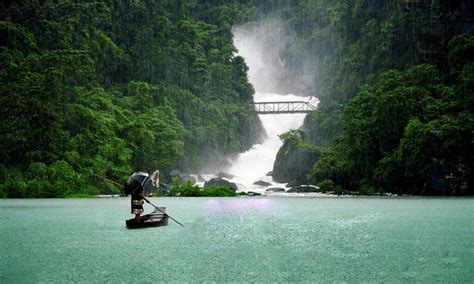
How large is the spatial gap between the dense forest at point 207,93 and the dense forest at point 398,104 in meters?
0.13

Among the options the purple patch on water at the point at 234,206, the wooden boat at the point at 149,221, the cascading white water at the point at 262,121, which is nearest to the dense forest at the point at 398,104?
the cascading white water at the point at 262,121

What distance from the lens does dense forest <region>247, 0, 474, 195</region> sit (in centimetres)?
4672

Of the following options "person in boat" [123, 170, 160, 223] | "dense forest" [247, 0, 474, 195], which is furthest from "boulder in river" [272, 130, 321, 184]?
"person in boat" [123, 170, 160, 223]

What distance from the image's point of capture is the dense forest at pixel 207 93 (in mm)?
50469

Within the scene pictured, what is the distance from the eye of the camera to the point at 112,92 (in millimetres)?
76500

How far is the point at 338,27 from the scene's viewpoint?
87188mm

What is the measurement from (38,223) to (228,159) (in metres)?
65.4

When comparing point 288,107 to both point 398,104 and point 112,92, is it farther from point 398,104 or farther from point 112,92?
point 398,104

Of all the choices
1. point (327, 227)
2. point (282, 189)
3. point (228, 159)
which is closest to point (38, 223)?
point (327, 227)

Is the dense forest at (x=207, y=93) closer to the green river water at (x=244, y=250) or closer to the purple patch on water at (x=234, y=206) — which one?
the purple patch on water at (x=234, y=206)

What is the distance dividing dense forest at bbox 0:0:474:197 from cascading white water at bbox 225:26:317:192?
257cm

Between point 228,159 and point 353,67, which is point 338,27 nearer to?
point 353,67

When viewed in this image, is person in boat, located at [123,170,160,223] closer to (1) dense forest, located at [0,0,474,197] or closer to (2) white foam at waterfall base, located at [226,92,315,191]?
(1) dense forest, located at [0,0,474,197]

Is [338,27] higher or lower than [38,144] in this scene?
higher
